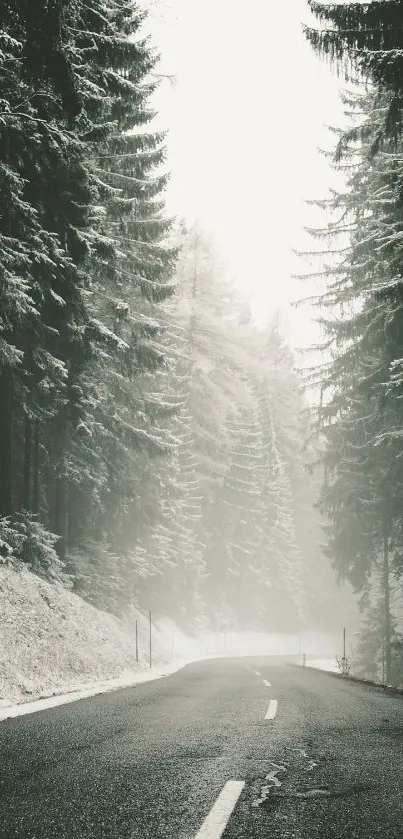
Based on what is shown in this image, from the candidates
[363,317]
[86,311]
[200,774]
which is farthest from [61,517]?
[200,774]

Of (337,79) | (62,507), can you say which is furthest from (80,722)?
(62,507)

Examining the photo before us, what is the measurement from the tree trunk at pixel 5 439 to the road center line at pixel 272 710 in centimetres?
732

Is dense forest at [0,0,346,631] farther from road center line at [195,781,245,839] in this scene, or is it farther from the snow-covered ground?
road center line at [195,781,245,839]

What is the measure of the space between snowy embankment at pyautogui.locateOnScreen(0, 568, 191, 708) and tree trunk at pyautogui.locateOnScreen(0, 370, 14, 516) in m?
1.52

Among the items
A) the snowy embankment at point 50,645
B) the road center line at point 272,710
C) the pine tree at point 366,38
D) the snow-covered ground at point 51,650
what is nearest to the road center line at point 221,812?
the road center line at point 272,710

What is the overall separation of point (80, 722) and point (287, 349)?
236 ft

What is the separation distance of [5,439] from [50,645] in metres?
4.59

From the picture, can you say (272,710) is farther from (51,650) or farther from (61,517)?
(61,517)

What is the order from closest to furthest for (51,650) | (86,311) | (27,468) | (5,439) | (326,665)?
(51,650) → (5,439) → (86,311) → (27,468) → (326,665)

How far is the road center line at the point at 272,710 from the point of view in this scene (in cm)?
850

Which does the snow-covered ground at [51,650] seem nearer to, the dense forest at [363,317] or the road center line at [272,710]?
the road center line at [272,710]

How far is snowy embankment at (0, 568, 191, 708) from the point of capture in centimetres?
1143

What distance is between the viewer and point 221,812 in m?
3.88

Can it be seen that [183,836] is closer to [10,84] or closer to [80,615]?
[10,84]
